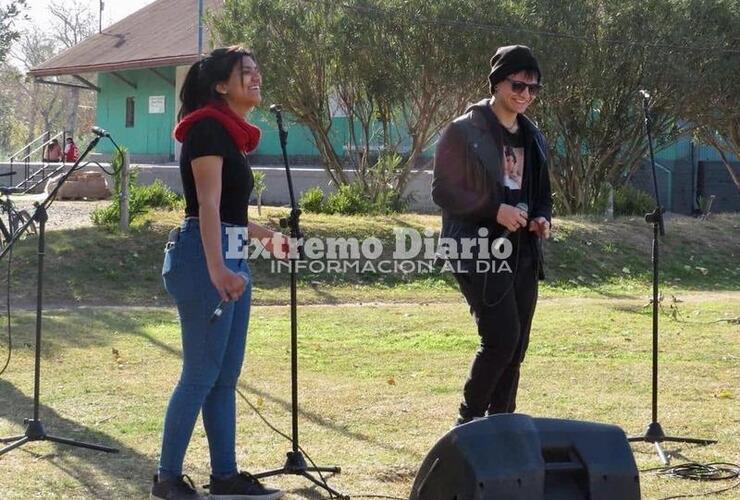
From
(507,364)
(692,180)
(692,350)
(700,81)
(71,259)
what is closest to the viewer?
(507,364)

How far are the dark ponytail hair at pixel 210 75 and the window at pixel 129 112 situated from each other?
31975 millimetres

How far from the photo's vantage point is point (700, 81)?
64.4ft

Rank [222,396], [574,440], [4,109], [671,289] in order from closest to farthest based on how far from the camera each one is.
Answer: [574,440] < [222,396] < [671,289] < [4,109]

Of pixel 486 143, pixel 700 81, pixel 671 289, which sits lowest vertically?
pixel 671 289

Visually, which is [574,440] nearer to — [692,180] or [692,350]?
[692,350]

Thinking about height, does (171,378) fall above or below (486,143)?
below

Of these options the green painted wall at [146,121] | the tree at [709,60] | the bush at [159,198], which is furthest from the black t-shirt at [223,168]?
the green painted wall at [146,121]

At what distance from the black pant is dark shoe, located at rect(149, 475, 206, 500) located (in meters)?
1.36

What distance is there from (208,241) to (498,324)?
144cm

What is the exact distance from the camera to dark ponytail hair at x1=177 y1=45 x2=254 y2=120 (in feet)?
14.9

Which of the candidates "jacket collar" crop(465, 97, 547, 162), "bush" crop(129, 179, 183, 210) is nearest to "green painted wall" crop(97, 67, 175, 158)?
"bush" crop(129, 179, 183, 210)

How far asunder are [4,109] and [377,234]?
50.1 metres

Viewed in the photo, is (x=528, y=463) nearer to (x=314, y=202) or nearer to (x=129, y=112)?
(x=314, y=202)

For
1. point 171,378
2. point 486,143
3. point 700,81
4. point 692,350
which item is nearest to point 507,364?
point 486,143
